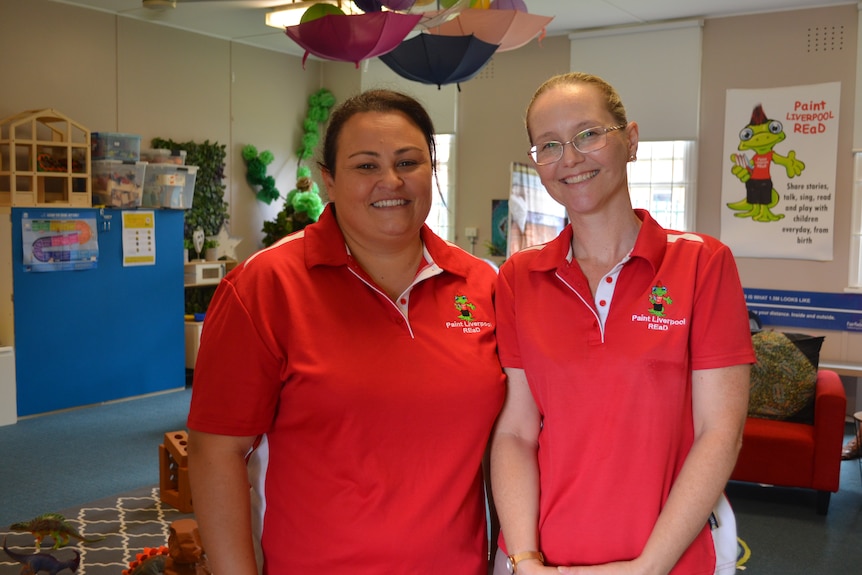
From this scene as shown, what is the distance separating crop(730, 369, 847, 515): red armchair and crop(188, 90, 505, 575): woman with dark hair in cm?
352

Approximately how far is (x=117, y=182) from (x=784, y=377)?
→ 5.41m

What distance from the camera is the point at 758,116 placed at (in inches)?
283

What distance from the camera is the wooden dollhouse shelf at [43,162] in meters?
6.52

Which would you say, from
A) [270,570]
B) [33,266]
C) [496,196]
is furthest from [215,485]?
[496,196]

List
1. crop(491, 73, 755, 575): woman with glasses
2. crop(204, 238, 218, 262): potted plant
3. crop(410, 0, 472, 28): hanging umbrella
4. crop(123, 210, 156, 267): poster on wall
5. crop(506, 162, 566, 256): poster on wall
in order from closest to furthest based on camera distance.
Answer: crop(491, 73, 755, 575): woman with glasses
crop(410, 0, 472, 28): hanging umbrella
crop(123, 210, 156, 267): poster on wall
crop(506, 162, 566, 256): poster on wall
crop(204, 238, 218, 262): potted plant

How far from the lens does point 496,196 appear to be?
28.5 feet

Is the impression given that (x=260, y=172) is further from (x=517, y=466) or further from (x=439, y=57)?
(x=517, y=466)

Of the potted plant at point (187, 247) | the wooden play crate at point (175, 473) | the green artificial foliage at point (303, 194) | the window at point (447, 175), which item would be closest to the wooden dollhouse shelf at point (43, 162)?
the potted plant at point (187, 247)

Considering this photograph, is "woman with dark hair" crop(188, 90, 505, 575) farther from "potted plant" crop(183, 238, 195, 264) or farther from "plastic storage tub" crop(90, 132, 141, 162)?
"potted plant" crop(183, 238, 195, 264)

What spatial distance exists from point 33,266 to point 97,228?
2.06 feet

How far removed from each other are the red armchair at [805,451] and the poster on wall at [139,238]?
5.20 metres

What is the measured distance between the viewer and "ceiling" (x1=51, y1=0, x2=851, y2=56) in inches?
273

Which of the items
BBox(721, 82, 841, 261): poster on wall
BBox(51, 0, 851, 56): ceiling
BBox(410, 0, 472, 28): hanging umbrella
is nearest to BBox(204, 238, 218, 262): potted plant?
BBox(51, 0, 851, 56): ceiling

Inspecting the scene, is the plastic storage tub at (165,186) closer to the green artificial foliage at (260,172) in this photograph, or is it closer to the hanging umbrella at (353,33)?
the green artificial foliage at (260,172)
